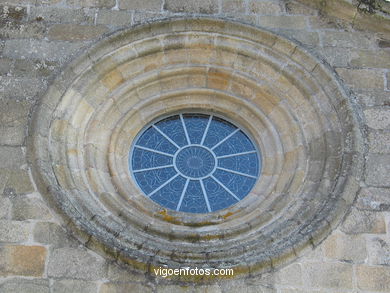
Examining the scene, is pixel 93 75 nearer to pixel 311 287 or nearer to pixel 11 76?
pixel 11 76

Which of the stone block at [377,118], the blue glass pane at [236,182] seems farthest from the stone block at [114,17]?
the stone block at [377,118]

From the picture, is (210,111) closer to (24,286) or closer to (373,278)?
(373,278)

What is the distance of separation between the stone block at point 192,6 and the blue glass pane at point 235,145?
1422 mm

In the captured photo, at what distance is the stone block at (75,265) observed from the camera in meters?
7.09

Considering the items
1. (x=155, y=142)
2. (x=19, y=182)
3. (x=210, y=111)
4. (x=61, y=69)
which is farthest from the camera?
(x=210, y=111)

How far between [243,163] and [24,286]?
2840 millimetres

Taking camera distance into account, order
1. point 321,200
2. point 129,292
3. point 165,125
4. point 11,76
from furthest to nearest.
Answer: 1. point 165,125
2. point 11,76
3. point 321,200
4. point 129,292

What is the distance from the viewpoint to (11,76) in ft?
27.4

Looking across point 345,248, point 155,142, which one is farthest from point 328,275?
point 155,142

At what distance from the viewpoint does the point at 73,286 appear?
23.1ft

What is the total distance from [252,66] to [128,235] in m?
2.55

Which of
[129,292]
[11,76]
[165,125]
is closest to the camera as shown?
[129,292]

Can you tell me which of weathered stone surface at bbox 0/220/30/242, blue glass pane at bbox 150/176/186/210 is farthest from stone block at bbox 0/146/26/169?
blue glass pane at bbox 150/176/186/210

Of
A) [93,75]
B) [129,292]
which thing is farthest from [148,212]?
[93,75]
